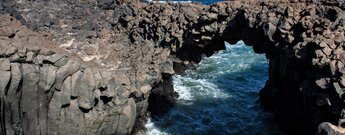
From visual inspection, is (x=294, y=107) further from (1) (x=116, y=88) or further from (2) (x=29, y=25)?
(2) (x=29, y=25)

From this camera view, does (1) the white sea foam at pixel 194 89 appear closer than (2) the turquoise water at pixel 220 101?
No

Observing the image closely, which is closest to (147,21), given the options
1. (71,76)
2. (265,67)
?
(71,76)

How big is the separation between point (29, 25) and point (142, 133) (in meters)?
12.8

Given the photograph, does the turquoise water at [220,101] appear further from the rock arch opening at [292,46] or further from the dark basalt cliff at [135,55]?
the rock arch opening at [292,46]

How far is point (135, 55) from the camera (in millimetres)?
34875

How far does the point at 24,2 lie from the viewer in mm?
39406

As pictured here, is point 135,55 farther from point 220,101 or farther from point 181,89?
point 181,89

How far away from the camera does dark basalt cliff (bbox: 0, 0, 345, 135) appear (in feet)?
88.0

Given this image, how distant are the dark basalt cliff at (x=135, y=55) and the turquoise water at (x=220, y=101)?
164 cm

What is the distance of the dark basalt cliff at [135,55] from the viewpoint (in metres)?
26.8

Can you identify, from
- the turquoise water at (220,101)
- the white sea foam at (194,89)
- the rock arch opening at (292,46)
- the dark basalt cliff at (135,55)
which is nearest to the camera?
the dark basalt cliff at (135,55)

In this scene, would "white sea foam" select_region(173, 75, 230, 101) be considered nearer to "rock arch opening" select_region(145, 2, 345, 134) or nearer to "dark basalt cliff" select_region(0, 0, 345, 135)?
"dark basalt cliff" select_region(0, 0, 345, 135)

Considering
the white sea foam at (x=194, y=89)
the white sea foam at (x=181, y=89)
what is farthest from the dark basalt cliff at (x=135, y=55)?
the white sea foam at (x=194, y=89)

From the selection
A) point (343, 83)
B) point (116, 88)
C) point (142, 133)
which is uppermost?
point (343, 83)
